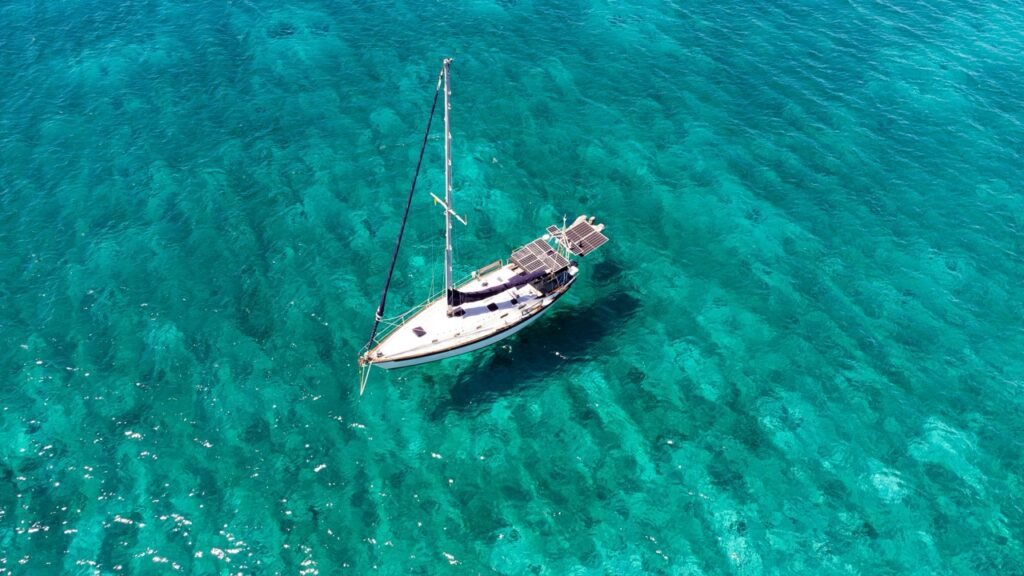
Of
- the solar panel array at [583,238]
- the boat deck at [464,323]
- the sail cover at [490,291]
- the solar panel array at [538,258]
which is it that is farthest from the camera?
the solar panel array at [583,238]

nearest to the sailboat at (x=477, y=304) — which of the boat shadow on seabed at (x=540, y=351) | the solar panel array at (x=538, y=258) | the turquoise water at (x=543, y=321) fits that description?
the solar panel array at (x=538, y=258)

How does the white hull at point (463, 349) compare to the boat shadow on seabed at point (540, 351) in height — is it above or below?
above

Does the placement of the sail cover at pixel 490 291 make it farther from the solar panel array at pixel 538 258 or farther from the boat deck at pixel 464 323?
the solar panel array at pixel 538 258

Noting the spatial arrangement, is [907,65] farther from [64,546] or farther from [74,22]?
[74,22]

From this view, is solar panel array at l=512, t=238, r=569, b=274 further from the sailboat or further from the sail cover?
the sail cover

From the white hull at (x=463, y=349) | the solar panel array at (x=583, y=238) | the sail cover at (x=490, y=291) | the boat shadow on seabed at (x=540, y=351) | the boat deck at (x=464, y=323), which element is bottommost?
the boat shadow on seabed at (x=540, y=351)

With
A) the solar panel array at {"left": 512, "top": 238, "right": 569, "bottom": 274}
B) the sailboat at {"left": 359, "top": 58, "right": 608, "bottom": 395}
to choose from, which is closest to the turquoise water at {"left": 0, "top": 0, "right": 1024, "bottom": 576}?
the sailboat at {"left": 359, "top": 58, "right": 608, "bottom": 395}
